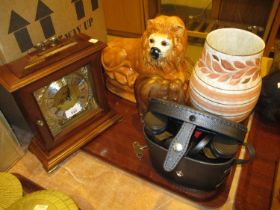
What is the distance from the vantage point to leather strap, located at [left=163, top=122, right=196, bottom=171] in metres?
0.43

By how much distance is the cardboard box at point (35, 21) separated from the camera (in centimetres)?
53

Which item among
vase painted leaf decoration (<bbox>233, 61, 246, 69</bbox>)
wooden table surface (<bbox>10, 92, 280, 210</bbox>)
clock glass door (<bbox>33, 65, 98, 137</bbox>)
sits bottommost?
wooden table surface (<bbox>10, 92, 280, 210</bbox>)

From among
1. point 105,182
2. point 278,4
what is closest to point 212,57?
point 105,182

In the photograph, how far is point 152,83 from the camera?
58cm

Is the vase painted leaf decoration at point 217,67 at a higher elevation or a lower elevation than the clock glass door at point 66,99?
higher

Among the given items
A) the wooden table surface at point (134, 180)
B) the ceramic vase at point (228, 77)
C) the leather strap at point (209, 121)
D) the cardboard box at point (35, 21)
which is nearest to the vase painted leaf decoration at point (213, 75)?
the ceramic vase at point (228, 77)

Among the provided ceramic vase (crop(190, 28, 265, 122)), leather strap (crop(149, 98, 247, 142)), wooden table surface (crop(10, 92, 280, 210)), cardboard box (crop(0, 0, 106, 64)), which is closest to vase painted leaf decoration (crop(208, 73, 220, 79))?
ceramic vase (crop(190, 28, 265, 122))

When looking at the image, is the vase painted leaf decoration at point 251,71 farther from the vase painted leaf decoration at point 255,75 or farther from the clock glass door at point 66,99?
the clock glass door at point 66,99

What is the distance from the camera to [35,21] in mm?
581

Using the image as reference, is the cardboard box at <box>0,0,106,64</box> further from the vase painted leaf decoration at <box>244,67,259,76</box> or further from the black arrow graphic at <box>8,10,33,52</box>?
the vase painted leaf decoration at <box>244,67,259,76</box>

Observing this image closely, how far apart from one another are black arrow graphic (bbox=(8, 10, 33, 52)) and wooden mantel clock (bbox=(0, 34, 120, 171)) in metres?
0.05

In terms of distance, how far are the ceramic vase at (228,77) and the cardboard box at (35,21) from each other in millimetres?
374

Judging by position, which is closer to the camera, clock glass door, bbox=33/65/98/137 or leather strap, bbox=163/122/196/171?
leather strap, bbox=163/122/196/171

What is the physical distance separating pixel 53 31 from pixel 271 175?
64 cm
